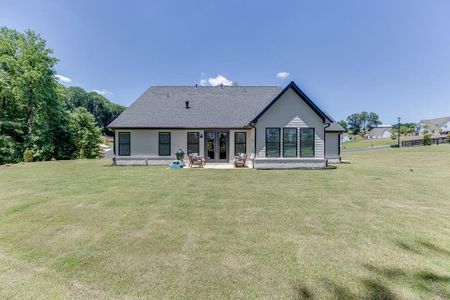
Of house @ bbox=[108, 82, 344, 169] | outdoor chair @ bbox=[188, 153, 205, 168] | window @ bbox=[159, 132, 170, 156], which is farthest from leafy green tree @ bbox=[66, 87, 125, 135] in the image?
outdoor chair @ bbox=[188, 153, 205, 168]

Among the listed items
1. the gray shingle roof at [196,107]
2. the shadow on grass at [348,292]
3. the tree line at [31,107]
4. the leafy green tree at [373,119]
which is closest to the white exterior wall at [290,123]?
the gray shingle roof at [196,107]

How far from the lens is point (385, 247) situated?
4078 mm

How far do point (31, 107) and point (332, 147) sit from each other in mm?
29047

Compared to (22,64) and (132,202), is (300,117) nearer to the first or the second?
(132,202)

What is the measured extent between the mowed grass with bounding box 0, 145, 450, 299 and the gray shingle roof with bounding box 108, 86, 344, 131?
9.74 metres

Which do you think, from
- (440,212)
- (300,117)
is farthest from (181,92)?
(440,212)

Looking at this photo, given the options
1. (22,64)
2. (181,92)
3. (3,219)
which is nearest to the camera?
(3,219)

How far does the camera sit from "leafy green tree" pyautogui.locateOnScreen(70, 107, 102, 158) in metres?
26.0

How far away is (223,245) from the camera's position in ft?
13.7

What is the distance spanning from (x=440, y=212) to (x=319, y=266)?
487 cm

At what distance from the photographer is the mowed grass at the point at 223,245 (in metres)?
3.02

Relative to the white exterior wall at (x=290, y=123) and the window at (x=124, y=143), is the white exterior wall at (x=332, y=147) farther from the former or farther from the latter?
the window at (x=124, y=143)

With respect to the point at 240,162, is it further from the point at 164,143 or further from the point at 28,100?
the point at 28,100

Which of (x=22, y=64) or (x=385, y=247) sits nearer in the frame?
(x=385, y=247)
